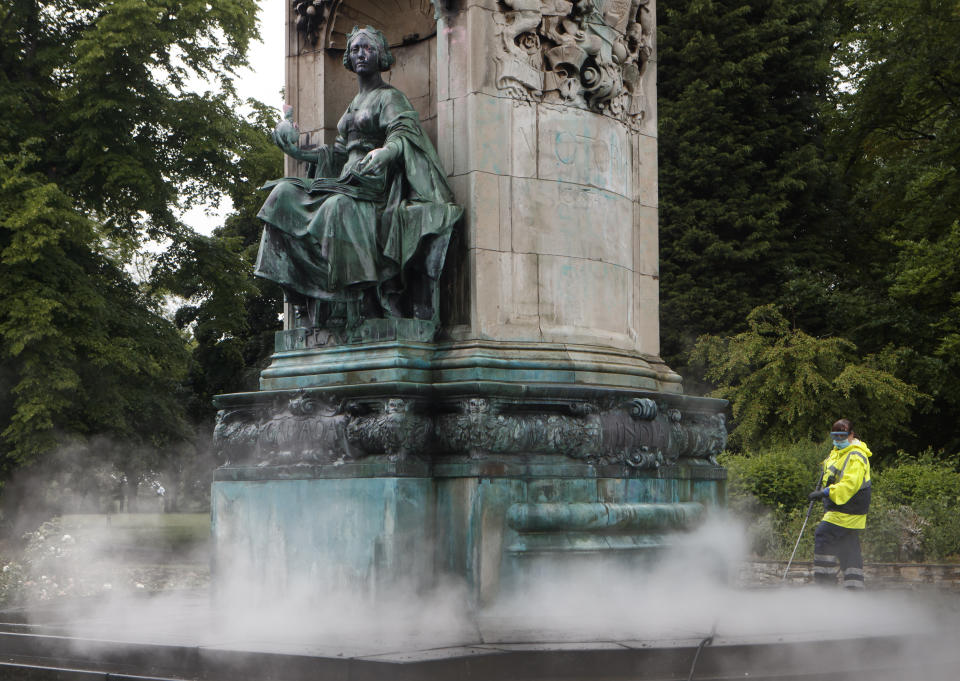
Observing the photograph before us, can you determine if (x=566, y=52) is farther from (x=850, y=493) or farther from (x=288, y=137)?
(x=850, y=493)

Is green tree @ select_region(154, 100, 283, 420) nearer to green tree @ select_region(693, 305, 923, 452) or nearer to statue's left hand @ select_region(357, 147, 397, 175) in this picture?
green tree @ select_region(693, 305, 923, 452)

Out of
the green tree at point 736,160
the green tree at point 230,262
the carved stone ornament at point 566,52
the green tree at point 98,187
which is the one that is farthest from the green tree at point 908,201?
the carved stone ornament at point 566,52

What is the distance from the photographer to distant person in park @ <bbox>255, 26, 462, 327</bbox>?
9.34m

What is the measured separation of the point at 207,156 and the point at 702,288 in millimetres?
10920

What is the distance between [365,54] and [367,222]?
1.37 meters

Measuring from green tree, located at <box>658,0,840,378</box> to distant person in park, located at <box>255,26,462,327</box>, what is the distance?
20.0 m

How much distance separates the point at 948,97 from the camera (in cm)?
2883

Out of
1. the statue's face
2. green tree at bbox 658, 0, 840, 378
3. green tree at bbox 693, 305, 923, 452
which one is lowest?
green tree at bbox 693, 305, 923, 452

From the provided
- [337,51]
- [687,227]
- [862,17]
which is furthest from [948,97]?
[337,51]

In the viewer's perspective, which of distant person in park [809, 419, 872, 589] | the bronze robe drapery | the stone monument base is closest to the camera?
the stone monument base

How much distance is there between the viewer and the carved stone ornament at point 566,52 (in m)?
9.71

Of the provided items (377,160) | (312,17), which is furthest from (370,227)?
(312,17)

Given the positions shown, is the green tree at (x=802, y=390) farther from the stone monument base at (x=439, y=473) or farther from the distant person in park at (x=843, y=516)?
the stone monument base at (x=439, y=473)

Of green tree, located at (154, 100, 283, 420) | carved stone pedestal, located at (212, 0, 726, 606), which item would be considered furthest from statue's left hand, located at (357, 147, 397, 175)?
green tree, located at (154, 100, 283, 420)
